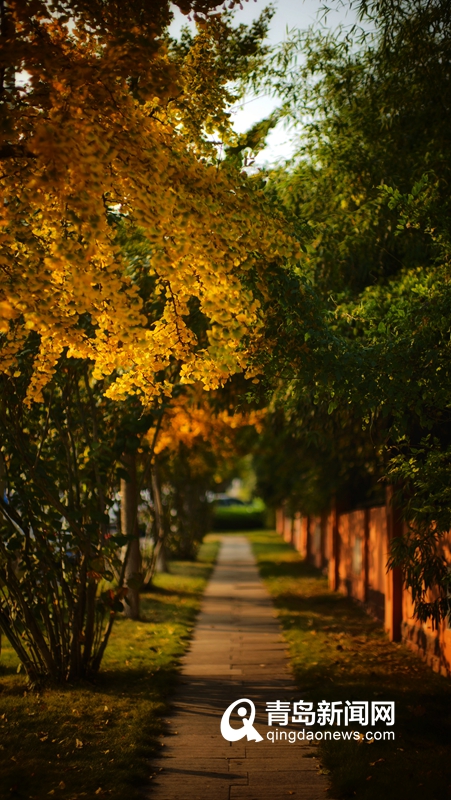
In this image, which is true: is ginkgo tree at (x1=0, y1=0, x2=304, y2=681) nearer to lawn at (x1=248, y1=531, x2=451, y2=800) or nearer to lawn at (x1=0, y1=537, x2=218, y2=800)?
lawn at (x1=0, y1=537, x2=218, y2=800)

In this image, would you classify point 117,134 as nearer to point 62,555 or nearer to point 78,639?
point 62,555

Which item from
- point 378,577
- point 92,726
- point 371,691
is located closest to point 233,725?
point 92,726

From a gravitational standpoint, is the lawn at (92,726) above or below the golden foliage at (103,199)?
below

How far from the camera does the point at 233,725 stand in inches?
239

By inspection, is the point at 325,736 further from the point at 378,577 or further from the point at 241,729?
the point at 378,577

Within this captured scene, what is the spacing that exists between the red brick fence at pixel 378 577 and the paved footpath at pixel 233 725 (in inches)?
57.0

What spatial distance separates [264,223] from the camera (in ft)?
16.0

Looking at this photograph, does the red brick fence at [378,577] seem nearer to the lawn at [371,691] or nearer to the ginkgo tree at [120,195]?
the lawn at [371,691]

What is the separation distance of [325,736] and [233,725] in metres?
0.72

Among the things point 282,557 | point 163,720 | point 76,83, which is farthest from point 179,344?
point 282,557

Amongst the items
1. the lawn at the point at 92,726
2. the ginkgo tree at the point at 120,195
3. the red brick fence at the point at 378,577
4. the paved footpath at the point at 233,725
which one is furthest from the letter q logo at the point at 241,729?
the ginkgo tree at the point at 120,195

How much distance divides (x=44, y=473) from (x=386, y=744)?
3.38 m

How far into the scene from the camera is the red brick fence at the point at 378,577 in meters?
8.07

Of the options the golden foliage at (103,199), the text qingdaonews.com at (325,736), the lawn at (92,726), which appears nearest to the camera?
the golden foliage at (103,199)
